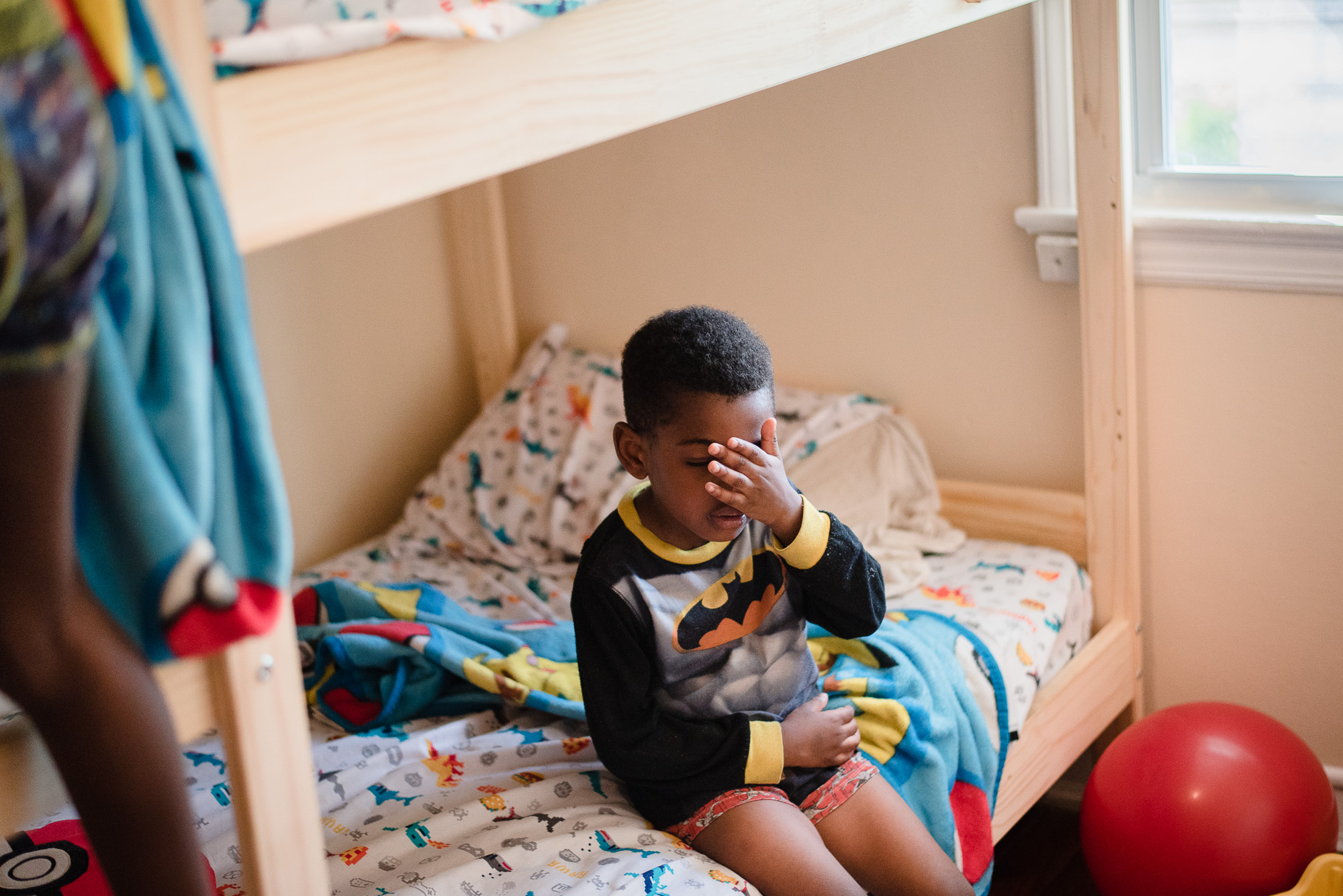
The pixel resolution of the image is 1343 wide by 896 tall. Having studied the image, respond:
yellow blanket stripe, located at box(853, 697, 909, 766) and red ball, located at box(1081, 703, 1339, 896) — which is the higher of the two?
yellow blanket stripe, located at box(853, 697, 909, 766)

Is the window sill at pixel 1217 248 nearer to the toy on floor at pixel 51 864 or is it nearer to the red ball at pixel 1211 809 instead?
the red ball at pixel 1211 809

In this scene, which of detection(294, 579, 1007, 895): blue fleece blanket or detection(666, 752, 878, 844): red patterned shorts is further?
detection(294, 579, 1007, 895): blue fleece blanket

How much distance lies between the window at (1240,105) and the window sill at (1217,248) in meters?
0.05

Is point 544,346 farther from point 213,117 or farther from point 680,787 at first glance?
point 213,117

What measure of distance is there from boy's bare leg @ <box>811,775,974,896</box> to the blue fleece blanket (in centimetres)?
7

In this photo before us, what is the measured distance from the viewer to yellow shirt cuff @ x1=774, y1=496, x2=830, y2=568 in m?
1.23

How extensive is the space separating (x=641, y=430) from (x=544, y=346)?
1189 mm

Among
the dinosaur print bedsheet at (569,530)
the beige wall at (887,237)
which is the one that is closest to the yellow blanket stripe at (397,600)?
the dinosaur print bedsheet at (569,530)

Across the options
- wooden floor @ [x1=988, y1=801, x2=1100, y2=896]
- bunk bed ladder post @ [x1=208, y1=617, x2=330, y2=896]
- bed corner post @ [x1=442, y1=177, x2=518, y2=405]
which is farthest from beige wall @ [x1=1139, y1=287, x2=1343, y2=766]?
bunk bed ladder post @ [x1=208, y1=617, x2=330, y2=896]

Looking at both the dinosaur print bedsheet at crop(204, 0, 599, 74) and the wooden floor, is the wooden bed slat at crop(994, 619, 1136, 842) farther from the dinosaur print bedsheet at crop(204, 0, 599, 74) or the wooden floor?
the dinosaur print bedsheet at crop(204, 0, 599, 74)

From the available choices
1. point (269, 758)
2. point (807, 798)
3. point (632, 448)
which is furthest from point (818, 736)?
point (269, 758)

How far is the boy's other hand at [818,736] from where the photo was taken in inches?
50.0

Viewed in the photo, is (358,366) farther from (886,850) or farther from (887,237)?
(886,850)

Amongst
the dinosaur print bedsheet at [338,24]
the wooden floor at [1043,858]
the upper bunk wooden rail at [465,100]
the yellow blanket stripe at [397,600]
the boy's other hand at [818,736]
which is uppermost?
the dinosaur print bedsheet at [338,24]
